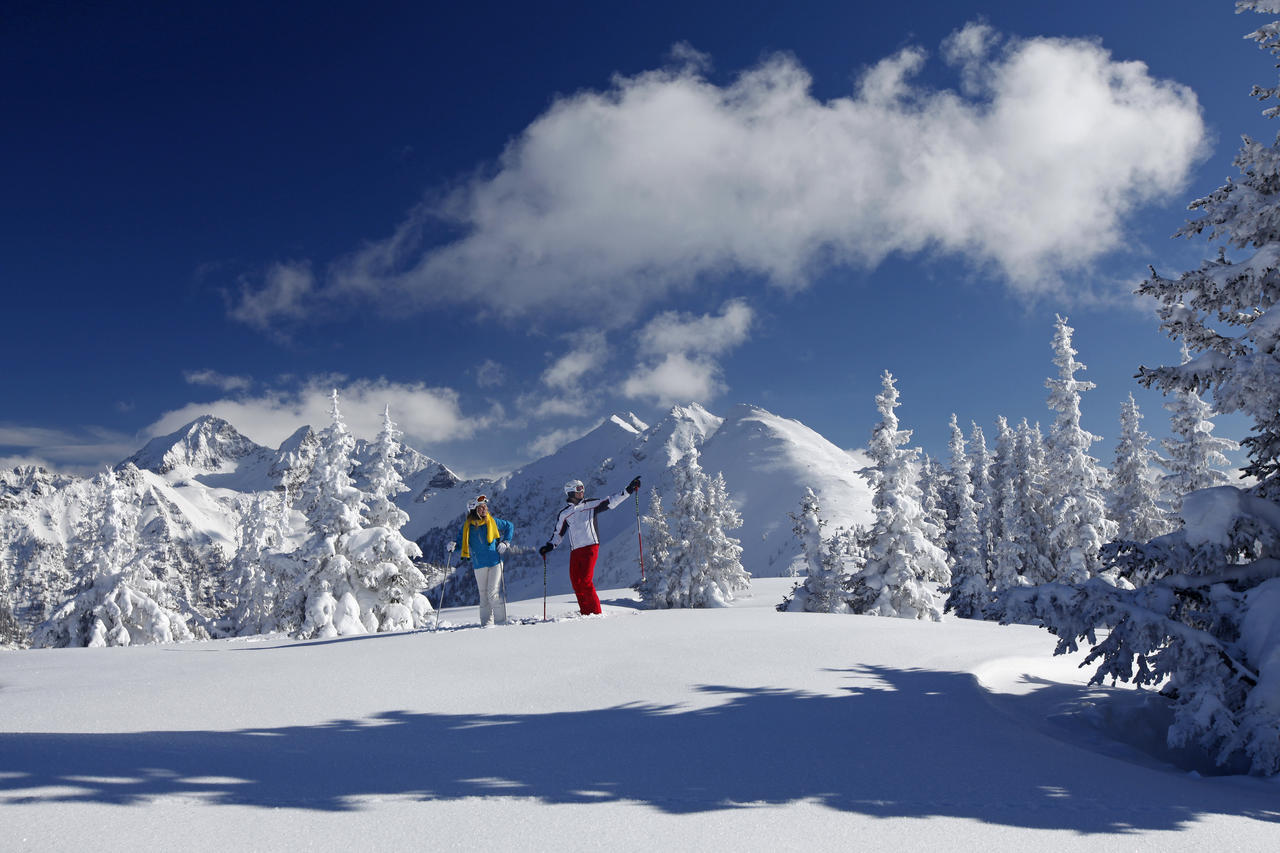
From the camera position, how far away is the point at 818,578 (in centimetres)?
3488

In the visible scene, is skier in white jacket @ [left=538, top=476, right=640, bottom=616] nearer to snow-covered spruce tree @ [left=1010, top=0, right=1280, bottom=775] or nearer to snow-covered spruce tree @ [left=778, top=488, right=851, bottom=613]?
snow-covered spruce tree @ [left=1010, top=0, right=1280, bottom=775]

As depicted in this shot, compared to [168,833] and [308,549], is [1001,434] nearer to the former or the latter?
[308,549]

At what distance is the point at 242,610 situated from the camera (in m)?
42.7

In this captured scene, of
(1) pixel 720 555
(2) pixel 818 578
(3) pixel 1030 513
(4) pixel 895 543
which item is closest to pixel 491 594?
(4) pixel 895 543

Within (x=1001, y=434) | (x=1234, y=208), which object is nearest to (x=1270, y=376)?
(x=1234, y=208)

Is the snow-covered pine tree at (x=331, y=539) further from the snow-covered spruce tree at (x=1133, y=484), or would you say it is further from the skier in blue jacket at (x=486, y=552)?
the snow-covered spruce tree at (x=1133, y=484)

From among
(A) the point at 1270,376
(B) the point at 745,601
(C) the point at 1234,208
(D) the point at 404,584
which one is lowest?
(B) the point at 745,601

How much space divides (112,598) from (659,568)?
3190 cm

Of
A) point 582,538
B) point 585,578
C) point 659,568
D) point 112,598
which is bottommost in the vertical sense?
point 659,568

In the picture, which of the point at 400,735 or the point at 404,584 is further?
the point at 404,584

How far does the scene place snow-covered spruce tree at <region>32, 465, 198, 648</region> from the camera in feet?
86.1

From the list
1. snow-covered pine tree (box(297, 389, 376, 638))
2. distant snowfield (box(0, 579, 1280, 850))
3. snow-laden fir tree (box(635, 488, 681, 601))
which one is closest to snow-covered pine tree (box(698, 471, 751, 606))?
snow-laden fir tree (box(635, 488, 681, 601))

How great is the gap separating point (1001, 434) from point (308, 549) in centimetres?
4263

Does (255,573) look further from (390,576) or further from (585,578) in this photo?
(585,578)
